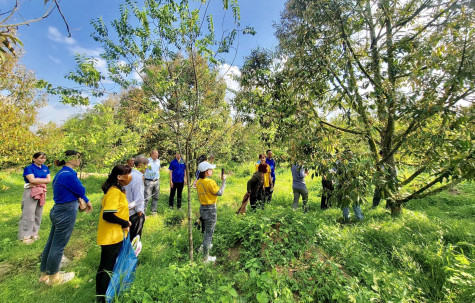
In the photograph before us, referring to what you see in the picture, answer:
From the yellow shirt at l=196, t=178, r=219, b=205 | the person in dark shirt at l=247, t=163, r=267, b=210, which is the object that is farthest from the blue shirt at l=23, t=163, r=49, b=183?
the person in dark shirt at l=247, t=163, r=267, b=210

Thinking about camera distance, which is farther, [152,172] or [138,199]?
[152,172]

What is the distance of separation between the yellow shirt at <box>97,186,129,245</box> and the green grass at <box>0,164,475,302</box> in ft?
2.30

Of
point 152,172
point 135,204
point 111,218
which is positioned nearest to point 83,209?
point 135,204

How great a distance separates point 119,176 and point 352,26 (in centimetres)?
450

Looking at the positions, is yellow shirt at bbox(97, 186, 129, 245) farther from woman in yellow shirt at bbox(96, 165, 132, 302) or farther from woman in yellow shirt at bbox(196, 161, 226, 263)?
woman in yellow shirt at bbox(196, 161, 226, 263)

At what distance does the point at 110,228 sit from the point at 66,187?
3.87 feet

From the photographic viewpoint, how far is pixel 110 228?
111 inches

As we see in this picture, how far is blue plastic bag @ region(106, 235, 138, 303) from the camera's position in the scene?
254cm

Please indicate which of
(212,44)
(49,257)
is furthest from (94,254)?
(212,44)

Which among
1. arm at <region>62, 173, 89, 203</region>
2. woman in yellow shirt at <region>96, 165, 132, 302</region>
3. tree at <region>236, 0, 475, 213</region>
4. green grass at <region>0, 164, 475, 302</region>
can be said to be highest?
tree at <region>236, 0, 475, 213</region>

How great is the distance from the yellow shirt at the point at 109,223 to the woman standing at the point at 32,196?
9.69 ft

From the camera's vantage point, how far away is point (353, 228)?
4.86 meters

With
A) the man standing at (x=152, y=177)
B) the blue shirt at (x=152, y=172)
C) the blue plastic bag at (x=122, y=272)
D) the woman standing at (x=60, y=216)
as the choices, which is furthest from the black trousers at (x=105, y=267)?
the blue shirt at (x=152, y=172)

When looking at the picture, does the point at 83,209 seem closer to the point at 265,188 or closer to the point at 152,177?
the point at 152,177
